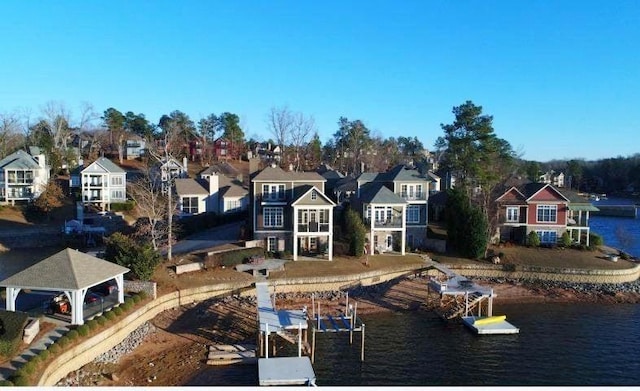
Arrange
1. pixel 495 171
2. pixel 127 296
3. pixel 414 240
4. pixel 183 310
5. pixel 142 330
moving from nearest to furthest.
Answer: pixel 142 330
pixel 127 296
pixel 183 310
pixel 414 240
pixel 495 171

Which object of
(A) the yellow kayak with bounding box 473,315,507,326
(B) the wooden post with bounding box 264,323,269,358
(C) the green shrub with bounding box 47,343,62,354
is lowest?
(A) the yellow kayak with bounding box 473,315,507,326

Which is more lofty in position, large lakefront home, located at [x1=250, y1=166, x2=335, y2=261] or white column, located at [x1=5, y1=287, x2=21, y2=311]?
large lakefront home, located at [x1=250, y1=166, x2=335, y2=261]

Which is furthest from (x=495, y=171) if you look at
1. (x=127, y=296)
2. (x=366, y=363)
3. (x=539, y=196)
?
(x=127, y=296)

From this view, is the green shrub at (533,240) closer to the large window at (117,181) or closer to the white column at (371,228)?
the white column at (371,228)

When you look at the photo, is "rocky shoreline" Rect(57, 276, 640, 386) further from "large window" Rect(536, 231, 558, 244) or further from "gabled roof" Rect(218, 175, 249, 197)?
"gabled roof" Rect(218, 175, 249, 197)

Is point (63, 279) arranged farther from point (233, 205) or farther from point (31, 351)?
point (233, 205)

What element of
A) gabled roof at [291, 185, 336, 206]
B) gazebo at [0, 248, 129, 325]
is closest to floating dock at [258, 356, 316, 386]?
gazebo at [0, 248, 129, 325]

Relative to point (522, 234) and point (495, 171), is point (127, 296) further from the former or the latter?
point (495, 171)
